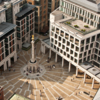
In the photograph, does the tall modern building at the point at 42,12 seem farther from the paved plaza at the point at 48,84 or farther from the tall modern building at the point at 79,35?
the paved plaza at the point at 48,84

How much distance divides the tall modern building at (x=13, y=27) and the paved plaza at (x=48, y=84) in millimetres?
9570

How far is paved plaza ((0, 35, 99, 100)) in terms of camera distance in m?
126

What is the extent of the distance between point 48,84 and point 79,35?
3254 cm

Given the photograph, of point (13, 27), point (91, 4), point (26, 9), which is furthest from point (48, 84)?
point (26, 9)

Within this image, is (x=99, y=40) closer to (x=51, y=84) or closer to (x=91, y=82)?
(x=91, y=82)

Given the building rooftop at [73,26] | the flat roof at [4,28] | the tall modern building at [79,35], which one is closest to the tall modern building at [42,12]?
the building rooftop at [73,26]

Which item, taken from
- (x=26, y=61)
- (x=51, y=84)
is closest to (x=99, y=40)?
(x=51, y=84)

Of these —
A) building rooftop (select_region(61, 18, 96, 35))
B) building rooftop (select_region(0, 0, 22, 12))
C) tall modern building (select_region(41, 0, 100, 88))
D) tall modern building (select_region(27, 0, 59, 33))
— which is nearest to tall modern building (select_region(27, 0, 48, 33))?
tall modern building (select_region(27, 0, 59, 33))

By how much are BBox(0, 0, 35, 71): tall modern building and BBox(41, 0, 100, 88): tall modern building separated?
21876mm

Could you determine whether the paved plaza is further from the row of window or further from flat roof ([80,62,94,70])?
the row of window

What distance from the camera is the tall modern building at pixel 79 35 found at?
133 metres

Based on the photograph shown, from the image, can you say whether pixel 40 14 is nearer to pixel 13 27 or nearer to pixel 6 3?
pixel 6 3

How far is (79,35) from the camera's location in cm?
13150

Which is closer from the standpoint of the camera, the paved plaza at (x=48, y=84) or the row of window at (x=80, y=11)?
the paved plaza at (x=48, y=84)
